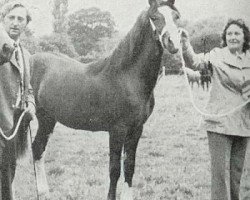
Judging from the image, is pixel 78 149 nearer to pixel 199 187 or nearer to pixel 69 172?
pixel 69 172

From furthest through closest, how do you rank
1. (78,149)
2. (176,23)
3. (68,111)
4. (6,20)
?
(68,111)
(78,149)
(176,23)
(6,20)

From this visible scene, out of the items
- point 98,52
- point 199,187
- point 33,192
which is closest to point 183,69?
point 98,52

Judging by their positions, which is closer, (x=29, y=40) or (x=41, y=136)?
(x=29, y=40)

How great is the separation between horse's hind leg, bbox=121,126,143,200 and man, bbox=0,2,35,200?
61 cm

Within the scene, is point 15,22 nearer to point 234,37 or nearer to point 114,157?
point 114,157

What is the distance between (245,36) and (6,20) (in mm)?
1169

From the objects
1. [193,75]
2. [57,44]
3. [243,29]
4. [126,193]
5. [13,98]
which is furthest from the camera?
[57,44]

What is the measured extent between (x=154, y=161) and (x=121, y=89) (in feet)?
1.63

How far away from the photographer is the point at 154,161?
8.57 ft

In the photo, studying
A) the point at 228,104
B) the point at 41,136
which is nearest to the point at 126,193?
the point at 41,136

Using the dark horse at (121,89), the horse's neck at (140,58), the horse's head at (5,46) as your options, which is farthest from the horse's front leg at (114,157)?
the horse's head at (5,46)

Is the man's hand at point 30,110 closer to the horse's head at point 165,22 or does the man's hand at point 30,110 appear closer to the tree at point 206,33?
the horse's head at point 165,22

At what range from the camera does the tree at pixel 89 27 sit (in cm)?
239

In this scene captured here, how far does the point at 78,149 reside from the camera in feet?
8.18
